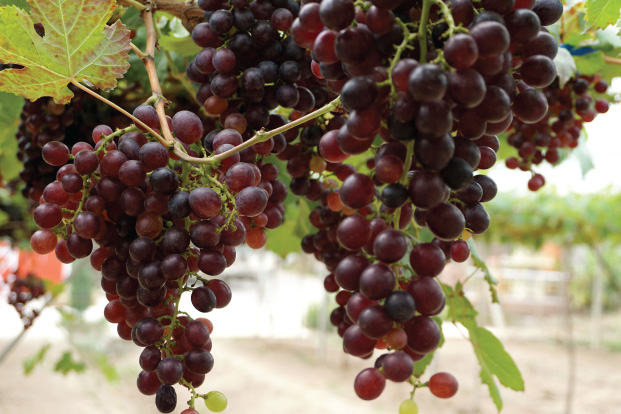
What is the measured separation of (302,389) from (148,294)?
754 centimetres

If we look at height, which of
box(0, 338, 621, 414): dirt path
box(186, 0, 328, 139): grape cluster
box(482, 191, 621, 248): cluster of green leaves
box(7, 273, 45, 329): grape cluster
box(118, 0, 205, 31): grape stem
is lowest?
box(186, 0, 328, 139): grape cluster

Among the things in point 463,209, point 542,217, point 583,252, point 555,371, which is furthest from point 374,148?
point 583,252

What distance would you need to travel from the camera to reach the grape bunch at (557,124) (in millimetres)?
1144

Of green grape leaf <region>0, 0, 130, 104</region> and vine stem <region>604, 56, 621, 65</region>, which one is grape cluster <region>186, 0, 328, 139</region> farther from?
vine stem <region>604, 56, 621, 65</region>

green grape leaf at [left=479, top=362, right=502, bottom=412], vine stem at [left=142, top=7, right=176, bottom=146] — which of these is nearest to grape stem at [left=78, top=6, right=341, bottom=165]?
vine stem at [left=142, top=7, right=176, bottom=146]

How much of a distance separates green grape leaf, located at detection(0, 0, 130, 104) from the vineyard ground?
609 centimetres

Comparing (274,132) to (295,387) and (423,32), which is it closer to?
(423,32)

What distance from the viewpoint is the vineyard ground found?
6.75 meters

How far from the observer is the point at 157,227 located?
0.56 metres

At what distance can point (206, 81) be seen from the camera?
2.36 feet

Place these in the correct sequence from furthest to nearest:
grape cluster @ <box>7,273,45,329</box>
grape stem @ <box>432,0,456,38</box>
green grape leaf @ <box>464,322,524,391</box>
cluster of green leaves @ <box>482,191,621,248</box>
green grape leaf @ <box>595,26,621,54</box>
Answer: cluster of green leaves @ <box>482,191,621,248</box>
grape cluster @ <box>7,273,45,329</box>
green grape leaf @ <box>595,26,621,54</box>
green grape leaf @ <box>464,322,524,391</box>
grape stem @ <box>432,0,456,38</box>

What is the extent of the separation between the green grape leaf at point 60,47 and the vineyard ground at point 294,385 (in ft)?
20.0

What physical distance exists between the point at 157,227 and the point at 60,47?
0.25 m

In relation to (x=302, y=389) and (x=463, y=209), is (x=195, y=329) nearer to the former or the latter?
(x=463, y=209)
